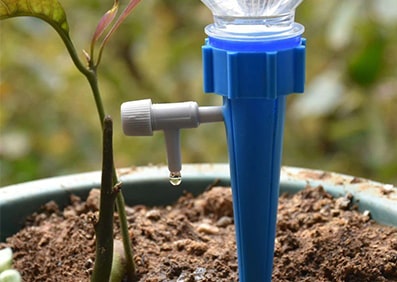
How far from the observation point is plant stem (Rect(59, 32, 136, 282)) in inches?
27.3

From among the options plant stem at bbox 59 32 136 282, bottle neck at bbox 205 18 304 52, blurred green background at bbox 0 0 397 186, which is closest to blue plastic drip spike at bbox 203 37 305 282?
bottle neck at bbox 205 18 304 52

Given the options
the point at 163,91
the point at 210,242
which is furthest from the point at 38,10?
the point at 163,91

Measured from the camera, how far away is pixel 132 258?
793 millimetres

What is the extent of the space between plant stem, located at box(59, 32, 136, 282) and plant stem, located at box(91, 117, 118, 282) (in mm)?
35

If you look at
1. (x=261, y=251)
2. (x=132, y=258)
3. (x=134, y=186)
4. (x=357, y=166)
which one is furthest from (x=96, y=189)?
(x=357, y=166)

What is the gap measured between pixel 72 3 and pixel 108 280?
1149 mm

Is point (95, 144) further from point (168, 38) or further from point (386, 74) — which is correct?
point (386, 74)

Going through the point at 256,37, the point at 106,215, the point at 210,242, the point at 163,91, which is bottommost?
the point at 163,91

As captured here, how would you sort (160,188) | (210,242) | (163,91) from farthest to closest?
(163,91) < (160,188) < (210,242)

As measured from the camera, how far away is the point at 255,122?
68 centimetres

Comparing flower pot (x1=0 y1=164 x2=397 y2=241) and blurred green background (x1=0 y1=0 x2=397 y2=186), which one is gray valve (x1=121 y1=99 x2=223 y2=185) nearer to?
flower pot (x1=0 y1=164 x2=397 y2=241)

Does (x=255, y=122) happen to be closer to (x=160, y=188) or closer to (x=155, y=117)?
(x=155, y=117)

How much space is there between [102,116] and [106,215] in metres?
0.10

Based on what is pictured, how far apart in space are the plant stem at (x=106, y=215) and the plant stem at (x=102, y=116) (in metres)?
0.03
